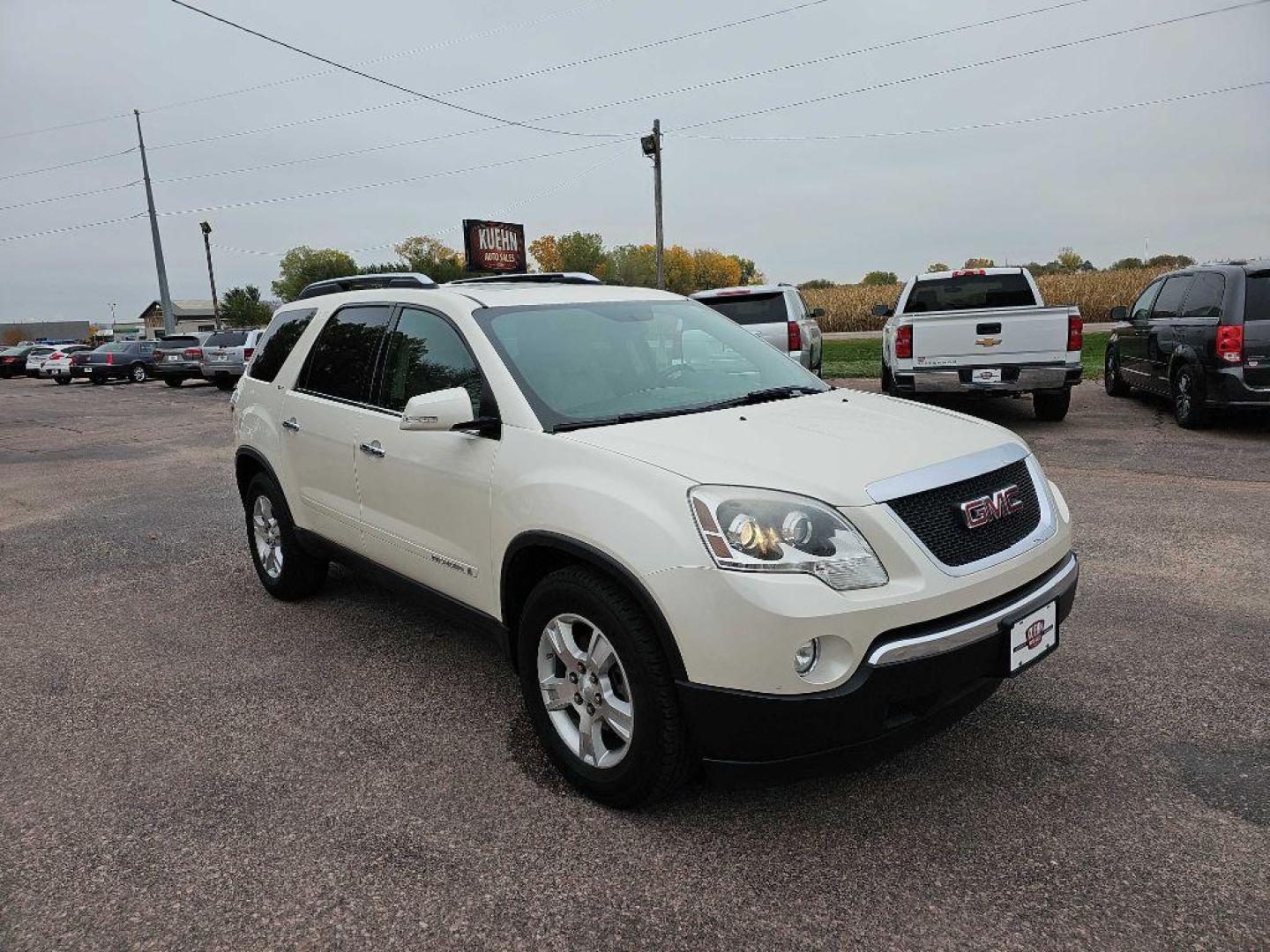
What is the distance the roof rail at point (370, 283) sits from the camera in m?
4.52

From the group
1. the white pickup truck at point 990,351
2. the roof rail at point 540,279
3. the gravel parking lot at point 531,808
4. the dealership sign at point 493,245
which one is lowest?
the gravel parking lot at point 531,808

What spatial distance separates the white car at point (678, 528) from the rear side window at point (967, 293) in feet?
26.2

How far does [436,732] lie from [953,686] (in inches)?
78.0

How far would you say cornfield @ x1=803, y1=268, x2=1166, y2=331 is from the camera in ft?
113

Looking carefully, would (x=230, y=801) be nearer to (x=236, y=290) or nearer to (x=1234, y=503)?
(x=1234, y=503)

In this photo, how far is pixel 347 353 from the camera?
437 centimetres

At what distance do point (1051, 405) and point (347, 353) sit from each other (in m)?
9.13

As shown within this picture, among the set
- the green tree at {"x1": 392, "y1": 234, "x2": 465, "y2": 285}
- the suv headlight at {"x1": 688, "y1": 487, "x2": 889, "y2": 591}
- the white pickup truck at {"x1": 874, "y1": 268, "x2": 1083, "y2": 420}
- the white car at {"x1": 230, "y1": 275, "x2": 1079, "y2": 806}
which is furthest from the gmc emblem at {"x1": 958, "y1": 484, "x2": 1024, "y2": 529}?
the green tree at {"x1": 392, "y1": 234, "x2": 465, "y2": 285}

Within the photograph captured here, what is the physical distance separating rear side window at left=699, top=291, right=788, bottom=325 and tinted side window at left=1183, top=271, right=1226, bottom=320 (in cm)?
473

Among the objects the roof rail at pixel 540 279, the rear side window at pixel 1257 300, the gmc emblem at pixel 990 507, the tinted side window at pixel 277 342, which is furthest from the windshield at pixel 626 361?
the rear side window at pixel 1257 300

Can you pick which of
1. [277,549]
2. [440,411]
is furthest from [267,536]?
[440,411]

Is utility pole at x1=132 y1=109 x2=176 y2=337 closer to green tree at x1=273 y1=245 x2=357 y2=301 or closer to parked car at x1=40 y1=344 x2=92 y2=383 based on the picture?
parked car at x1=40 y1=344 x2=92 y2=383

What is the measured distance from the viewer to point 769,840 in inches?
108

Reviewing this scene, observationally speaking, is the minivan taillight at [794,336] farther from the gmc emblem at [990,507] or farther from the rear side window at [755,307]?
the gmc emblem at [990,507]
